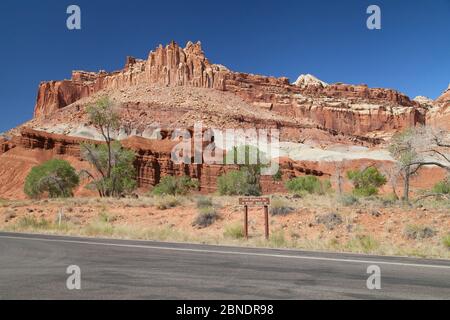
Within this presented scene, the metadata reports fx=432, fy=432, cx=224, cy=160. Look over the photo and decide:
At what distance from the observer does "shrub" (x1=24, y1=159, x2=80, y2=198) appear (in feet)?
170

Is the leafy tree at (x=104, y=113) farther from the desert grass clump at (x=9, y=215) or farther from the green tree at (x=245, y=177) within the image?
the green tree at (x=245, y=177)

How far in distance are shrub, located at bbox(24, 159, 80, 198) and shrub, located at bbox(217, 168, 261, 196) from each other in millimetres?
19075

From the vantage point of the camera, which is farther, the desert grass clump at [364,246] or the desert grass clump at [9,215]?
the desert grass clump at [9,215]

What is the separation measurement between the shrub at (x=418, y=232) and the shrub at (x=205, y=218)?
30.2 feet

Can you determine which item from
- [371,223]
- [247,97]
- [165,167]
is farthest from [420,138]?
[247,97]

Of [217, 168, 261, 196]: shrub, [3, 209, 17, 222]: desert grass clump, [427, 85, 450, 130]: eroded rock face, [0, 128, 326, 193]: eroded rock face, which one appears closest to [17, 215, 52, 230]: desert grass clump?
[3, 209, 17, 222]: desert grass clump

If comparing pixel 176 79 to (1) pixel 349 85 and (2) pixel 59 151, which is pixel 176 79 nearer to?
(2) pixel 59 151

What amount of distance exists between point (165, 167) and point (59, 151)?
73.6 ft

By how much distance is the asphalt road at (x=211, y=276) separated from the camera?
6.12 meters

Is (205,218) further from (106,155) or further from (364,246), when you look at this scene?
(106,155)

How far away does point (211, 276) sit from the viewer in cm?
758

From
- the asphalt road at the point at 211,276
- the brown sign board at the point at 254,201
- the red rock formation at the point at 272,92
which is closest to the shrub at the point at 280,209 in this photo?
the brown sign board at the point at 254,201

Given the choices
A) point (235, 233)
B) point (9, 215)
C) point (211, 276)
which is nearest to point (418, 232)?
point (235, 233)

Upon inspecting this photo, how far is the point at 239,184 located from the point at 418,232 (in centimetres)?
3371
